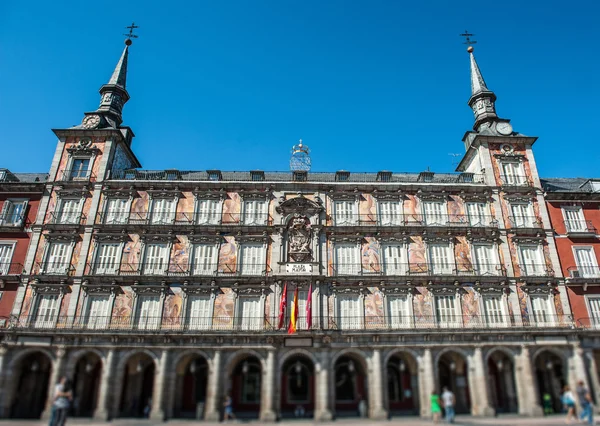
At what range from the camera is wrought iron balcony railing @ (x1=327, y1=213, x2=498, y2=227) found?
3397cm

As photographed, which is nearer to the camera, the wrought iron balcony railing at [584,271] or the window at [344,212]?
the wrought iron balcony railing at [584,271]

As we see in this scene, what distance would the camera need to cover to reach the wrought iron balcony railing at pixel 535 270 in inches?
1264

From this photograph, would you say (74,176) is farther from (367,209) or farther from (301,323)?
(367,209)

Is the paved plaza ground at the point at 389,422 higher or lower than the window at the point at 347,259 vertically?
lower

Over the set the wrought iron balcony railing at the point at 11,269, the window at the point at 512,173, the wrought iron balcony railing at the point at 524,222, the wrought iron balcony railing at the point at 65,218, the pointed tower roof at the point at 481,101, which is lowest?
the wrought iron balcony railing at the point at 11,269

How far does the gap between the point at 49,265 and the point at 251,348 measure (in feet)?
55.8

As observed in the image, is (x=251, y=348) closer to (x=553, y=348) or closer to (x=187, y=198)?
(x=187, y=198)

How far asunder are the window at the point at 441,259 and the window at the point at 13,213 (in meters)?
32.9

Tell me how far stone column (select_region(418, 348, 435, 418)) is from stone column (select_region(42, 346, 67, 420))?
24.4m

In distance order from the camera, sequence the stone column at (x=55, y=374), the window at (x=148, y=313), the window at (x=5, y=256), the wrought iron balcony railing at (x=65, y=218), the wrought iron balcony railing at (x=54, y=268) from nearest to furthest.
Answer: the stone column at (x=55, y=374) < the window at (x=148, y=313) < the wrought iron balcony railing at (x=54, y=268) < the window at (x=5, y=256) < the wrought iron balcony railing at (x=65, y=218)

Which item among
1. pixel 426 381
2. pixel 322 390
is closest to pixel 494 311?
pixel 426 381

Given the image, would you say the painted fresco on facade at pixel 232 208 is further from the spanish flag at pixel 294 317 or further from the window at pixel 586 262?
the window at pixel 586 262

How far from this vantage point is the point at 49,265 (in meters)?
31.7

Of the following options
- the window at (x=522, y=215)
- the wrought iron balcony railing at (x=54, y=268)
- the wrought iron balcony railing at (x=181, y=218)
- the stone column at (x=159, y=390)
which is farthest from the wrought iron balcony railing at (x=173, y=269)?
the window at (x=522, y=215)
